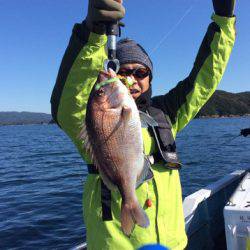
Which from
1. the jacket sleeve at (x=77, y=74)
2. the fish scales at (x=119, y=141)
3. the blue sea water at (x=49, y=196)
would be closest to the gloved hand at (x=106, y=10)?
the jacket sleeve at (x=77, y=74)

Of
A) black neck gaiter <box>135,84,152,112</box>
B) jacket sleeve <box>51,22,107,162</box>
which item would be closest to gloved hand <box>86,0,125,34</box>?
jacket sleeve <box>51,22,107,162</box>

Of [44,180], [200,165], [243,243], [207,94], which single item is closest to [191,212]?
[243,243]

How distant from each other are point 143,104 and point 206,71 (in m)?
0.62

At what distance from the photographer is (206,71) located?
3.21 meters

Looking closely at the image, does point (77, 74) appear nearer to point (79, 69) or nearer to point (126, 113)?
point (79, 69)

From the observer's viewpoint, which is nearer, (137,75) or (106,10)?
(106,10)

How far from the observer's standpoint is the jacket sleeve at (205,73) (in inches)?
125

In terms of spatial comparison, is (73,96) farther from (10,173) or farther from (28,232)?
(10,173)

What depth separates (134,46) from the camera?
313 centimetres

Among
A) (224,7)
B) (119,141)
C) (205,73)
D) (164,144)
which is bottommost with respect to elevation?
(164,144)

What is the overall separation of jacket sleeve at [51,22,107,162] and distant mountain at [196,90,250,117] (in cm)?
14815

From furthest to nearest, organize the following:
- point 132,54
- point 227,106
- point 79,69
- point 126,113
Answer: point 227,106 → point 132,54 → point 79,69 → point 126,113

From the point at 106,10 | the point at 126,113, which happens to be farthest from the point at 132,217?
the point at 106,10

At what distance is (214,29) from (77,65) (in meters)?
1.34
